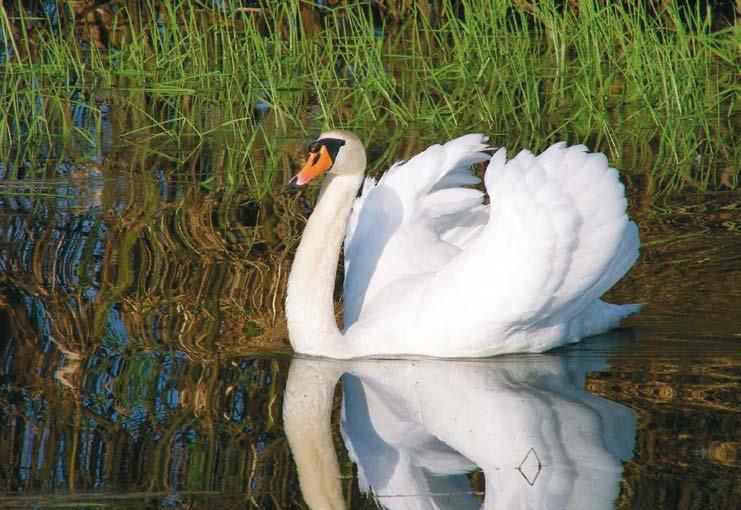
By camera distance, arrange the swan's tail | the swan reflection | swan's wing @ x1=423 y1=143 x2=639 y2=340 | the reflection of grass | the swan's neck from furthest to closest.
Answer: the reflection of grass < the swan's tail < the swan's neck < swan's wing @ x1=423 y1=143 x2=639 y2=340 < the swan reflection

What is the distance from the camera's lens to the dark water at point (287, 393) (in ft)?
13.9

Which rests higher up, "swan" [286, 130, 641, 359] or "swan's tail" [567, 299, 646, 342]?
"swan" [286, 130, 641, 359]

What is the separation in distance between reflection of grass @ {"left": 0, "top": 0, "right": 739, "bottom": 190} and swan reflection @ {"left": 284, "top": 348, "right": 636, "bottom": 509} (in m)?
3.22

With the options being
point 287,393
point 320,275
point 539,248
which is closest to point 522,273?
point 539,248

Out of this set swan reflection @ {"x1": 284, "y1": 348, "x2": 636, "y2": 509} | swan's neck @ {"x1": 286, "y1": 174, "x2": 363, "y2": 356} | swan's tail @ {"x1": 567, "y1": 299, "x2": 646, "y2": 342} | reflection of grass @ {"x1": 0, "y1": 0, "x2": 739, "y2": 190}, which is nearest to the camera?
swan reflection @ {"x1": 284, "y1": 348, "x2": 636, "y2": 509}

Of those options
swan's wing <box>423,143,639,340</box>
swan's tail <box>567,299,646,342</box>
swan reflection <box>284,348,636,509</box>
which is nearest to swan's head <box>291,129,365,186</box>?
swan's wing <box>423,143,639,340</box>

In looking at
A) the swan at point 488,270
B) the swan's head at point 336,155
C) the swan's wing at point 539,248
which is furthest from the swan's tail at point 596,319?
the swan's head at point 336,155

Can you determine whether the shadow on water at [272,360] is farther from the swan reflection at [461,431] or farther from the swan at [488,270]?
the swan at [488,270]

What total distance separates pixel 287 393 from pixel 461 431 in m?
0.80

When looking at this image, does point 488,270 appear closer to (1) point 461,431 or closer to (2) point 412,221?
(2) point 412,221

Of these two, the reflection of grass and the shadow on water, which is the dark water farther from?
the reflection of grass

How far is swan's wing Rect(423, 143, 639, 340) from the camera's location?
220 inches

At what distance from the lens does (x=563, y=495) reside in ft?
13.6

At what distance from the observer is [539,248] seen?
18.4 ft
